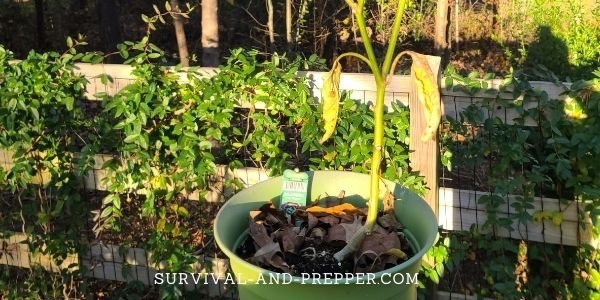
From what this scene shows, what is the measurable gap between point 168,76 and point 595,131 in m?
1.78

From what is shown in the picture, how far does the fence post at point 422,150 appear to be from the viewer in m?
2.85

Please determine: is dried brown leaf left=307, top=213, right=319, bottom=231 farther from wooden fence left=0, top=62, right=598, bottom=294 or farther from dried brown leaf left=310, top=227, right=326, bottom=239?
wooden fence left=0, top=62, right=598, bottom=294

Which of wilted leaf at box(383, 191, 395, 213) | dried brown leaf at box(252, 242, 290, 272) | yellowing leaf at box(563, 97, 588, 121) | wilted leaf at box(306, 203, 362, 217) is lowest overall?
dried brown leaf at box(252, 242, 290, 272)

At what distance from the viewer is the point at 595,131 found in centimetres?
269

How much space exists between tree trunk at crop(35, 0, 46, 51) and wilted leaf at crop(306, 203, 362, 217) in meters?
7.51

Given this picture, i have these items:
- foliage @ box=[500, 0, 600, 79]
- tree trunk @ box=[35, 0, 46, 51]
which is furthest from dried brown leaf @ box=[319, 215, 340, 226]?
tree trunk @ box=[35, 0, 46, 51]

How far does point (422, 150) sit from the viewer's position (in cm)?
291

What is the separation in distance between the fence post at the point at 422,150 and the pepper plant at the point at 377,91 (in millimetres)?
854

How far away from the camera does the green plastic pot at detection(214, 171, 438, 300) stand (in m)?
1.85

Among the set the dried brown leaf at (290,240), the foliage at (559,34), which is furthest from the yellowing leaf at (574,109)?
the foliage at (559,34)

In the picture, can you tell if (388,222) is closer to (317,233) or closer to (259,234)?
(317,233)

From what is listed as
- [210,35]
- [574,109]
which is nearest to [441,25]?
[210,35]

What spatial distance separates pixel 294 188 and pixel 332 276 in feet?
1.31

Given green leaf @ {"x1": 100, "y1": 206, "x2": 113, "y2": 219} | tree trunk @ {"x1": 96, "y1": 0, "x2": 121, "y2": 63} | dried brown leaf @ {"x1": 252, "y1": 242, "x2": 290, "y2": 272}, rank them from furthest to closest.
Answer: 1. tree trunk @ {"x1": 96, "y1": 0, "x2": 121, "y2": 63}
2. green leaf @ {"x1": 100, "y1": 206, "x2": 113, "y2": 219}
3. dried brown leaf @ {"x1": 252, "y1": 242, "x2": 290, "y2": 272}
